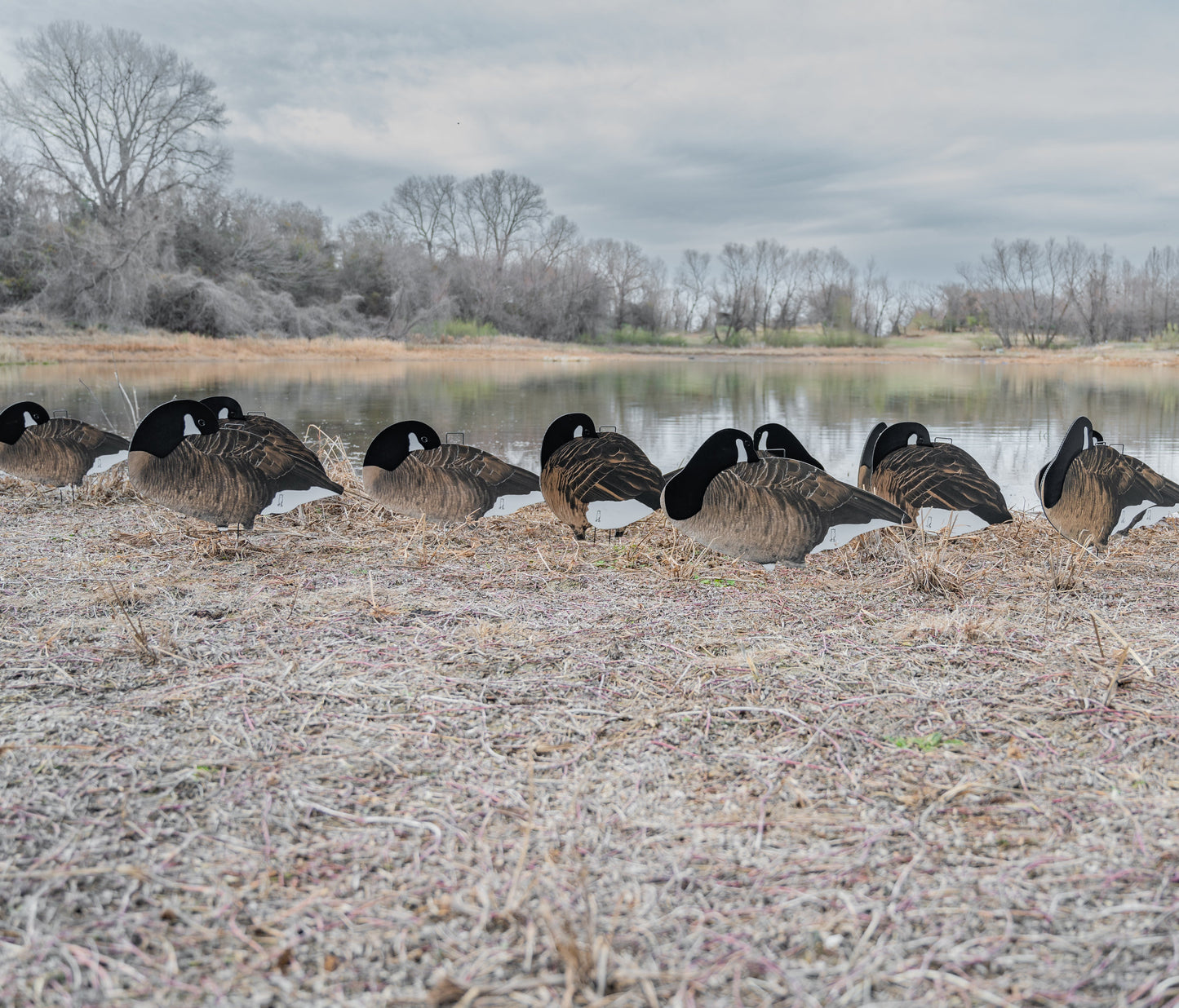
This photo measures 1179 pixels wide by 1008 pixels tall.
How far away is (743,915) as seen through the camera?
1567mm

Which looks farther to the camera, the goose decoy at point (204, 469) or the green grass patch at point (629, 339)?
Result: the green grass patch at point (629, 339)

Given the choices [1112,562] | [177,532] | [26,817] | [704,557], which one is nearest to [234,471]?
[177,532]

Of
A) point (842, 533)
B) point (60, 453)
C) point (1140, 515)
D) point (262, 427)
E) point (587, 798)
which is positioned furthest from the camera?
point (60, 453)

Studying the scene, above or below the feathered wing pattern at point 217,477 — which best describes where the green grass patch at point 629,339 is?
above

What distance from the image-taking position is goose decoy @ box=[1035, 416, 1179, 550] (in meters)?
4.21

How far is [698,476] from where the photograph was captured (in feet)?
12.8

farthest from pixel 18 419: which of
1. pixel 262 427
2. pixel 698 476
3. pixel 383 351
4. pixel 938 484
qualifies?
pixel 383 351

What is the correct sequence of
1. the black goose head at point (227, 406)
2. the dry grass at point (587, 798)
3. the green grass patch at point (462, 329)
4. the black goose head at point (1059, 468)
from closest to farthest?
the dry grass at point (587, 798)
the black goose head at point (1059, 468)
the black goose head at point (227, 406)
the green grass patch at point (462, 329)

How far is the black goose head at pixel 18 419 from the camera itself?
5695 mm

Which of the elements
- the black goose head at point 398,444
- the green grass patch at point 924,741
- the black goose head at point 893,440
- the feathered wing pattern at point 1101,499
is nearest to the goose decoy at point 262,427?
the black goose head at point 398,444

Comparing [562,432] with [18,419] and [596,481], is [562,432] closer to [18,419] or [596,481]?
[596,481]

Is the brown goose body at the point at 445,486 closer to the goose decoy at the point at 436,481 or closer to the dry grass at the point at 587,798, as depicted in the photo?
the goose decoy at the point at 436,481

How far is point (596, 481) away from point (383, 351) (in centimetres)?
3175

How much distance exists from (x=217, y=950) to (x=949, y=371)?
Answer: 3148 cm
